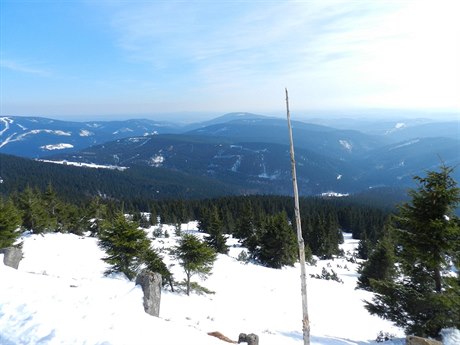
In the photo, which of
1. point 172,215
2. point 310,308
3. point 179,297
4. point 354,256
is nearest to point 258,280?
point 310,308

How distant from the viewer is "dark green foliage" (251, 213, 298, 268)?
4141 cm

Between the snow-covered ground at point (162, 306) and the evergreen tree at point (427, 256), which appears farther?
the evergreen tree at point (427, 256)

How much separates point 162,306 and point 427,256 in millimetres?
14140

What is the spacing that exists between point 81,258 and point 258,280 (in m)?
17.7

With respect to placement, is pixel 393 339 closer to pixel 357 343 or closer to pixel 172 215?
pixel 357 343

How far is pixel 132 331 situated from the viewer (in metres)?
9.55

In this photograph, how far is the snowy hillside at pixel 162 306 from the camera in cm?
961

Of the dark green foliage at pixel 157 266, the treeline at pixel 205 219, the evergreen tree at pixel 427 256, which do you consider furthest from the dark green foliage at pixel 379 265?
the dark green foliage at pixel 157 266

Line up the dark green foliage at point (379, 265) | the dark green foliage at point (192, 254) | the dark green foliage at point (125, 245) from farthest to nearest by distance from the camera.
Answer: the dark green foliage at point (379, 265), the dark green foliage at point (192, 254), the dark green foliage at point (125, 245)

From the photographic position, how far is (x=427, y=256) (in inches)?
564

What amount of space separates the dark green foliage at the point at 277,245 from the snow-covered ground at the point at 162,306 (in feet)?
8.56

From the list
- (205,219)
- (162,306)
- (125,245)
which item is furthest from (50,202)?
(162,306)

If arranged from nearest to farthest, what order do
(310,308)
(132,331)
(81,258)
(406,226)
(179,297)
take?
(132,331), (406,226), (179,297), (310,308), (81,258)

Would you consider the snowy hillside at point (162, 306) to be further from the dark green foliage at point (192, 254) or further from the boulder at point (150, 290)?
the dark green foliage at point (192, 254)
